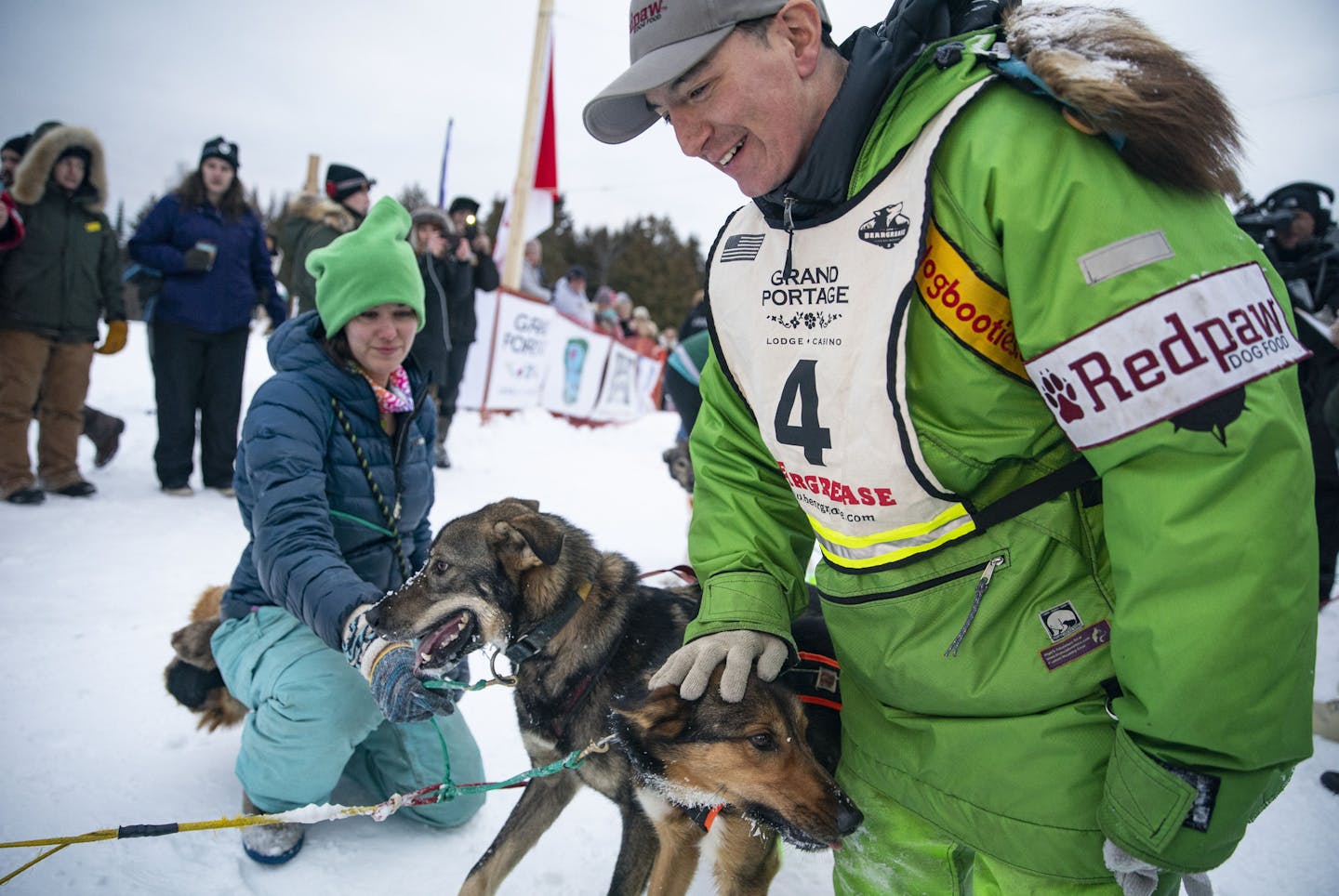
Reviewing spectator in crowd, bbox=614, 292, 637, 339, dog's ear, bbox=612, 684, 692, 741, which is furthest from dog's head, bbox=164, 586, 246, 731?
spectator in crowd, bbox=614, 292, 637, 339

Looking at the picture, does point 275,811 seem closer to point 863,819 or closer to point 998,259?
point 863,819

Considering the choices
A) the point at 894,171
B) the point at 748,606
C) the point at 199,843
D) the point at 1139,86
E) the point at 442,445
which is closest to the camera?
the point at 1139,86

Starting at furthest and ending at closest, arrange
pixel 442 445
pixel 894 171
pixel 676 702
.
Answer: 1. pixel 442 445
2. pixel 676 702
3. pixel 894 171

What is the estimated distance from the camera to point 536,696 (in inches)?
87.0

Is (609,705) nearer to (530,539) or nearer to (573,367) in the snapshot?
(530,539)

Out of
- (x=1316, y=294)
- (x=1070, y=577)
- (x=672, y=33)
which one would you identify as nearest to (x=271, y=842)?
(x=1070, y=577)

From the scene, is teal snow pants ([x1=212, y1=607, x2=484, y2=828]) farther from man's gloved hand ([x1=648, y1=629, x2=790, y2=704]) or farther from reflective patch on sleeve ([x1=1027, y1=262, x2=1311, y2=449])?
reflective patch on sleeve ([x1=1027, y1=262, x2=1311, y2=449])

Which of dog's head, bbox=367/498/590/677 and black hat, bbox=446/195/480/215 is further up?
black hat, bbox=446/195/480/215

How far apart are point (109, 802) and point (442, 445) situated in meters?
5.15

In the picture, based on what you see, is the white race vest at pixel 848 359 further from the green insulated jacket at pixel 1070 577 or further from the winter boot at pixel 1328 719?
the winter boot at pixel 1328 719

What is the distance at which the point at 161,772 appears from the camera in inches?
99.4

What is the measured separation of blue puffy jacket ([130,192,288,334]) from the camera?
518cm

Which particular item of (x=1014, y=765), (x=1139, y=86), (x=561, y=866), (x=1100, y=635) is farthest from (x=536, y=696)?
(x=1139, y=86)

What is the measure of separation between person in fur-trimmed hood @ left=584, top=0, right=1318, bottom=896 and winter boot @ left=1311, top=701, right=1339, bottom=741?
3.21 m
